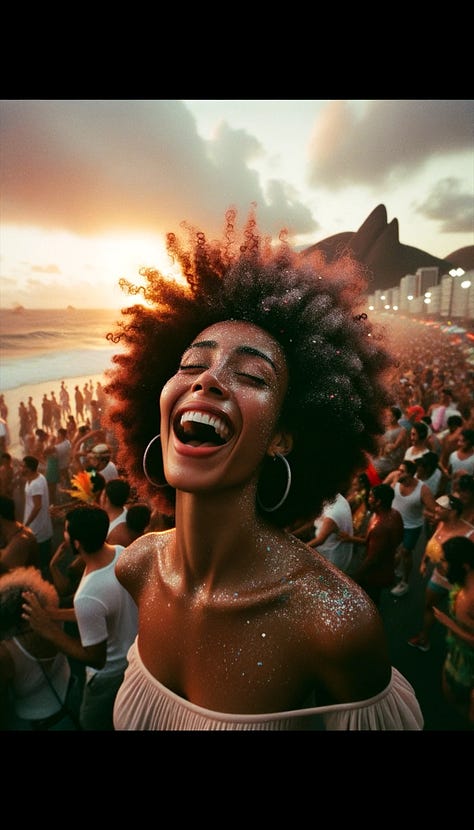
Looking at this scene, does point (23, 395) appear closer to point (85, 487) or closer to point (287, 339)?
point (85, 487)

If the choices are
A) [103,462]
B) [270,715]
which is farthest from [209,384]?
[103,462]

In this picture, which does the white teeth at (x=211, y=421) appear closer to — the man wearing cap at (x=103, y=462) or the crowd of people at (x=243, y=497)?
the crowd of people at (x=243, y=497)

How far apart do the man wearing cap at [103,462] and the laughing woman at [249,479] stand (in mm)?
3147

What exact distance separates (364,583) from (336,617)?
7.96ft

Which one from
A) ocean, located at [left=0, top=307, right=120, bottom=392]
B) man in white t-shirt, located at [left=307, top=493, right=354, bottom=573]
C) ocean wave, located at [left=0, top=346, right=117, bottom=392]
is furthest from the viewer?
ocean wave, located at [left=0, top=346, right=117, bottom=392]

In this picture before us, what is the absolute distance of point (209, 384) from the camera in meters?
1.23

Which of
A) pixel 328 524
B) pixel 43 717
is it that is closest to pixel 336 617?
pixel 43 717

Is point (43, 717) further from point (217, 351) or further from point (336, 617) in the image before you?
point (217, 351)

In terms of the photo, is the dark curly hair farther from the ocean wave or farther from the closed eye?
the ocean wave

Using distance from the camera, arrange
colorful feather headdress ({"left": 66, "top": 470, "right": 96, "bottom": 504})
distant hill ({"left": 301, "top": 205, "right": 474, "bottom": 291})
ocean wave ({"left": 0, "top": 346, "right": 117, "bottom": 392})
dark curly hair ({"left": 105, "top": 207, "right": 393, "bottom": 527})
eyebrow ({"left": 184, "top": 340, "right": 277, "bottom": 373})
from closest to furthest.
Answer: eyebrow ({"left": 184, "top": 340, "right": 277, "bottom": 373}), dark curly hair ({"left": 105, "top": 207, "right": 393, "bottom": 527}), colorful feather headdress ({"left": 66, "top": 470, "right": 96, "bottom": 504}), ocean wave ({"left": 0, "top": 346, "right": 117, "bottom": 392}), distant hill ({"left": 301, "top": 205, "right": 474, "bottom": 291})

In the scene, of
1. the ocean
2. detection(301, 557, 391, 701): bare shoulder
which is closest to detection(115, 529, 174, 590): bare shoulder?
detection(301, 557, 391, 701): bare shoulder

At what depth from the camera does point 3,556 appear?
9.63ft

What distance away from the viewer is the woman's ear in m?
1.40

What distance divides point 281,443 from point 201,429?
0.93ft
